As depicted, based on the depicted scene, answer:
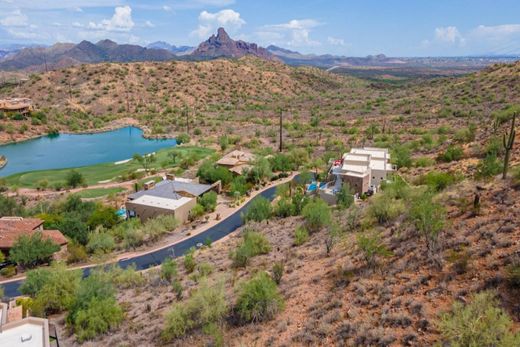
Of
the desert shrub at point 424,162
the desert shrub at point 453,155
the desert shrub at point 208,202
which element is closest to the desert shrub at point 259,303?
the desert shrub at point 208,202

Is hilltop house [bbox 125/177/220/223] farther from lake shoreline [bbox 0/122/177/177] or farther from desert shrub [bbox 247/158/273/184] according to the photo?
lake shoreline [bbox 0/122/177/177]

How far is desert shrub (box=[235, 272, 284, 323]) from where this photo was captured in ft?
46.0

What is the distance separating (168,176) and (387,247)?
31.0m

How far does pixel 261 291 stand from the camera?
14211mm

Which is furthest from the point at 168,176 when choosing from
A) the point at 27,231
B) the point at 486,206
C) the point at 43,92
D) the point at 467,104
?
the point at 43,92

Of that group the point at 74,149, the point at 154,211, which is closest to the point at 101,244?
the point at 154,211

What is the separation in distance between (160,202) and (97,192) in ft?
37.0

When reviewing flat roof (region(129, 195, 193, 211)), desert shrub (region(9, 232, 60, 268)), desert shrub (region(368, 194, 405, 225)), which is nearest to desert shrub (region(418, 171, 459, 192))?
desert shrub (region(368, 194, 405, 225))

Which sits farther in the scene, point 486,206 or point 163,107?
point 163,107

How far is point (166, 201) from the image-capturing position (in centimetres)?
3412

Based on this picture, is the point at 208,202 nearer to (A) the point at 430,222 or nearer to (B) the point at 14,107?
(A) the point at 430,222

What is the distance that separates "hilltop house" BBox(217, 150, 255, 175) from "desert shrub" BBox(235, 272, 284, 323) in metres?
29.2

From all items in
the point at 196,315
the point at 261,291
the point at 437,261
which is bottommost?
the point at 196,315

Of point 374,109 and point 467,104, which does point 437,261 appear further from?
point 374,109
